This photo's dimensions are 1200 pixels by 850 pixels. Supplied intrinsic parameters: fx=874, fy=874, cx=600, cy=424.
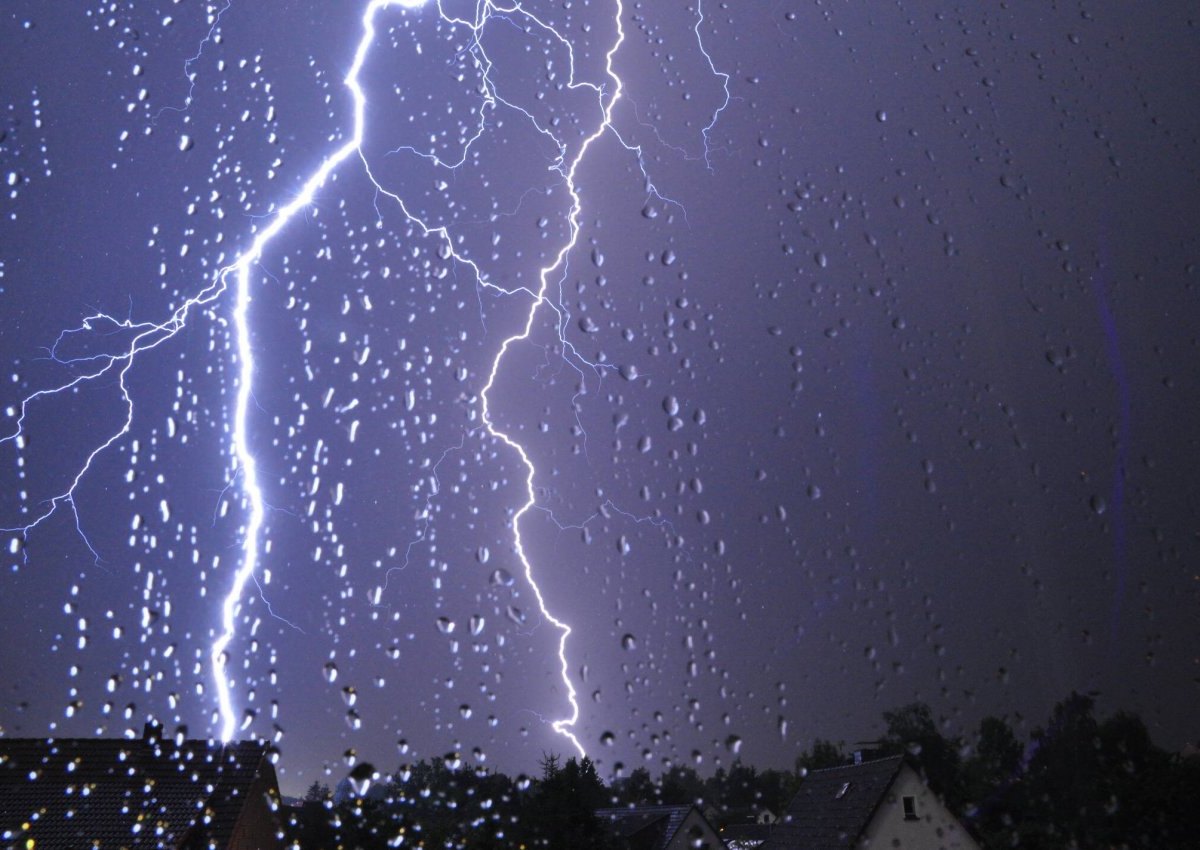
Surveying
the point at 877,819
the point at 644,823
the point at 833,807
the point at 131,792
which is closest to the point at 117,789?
the point at 131,792

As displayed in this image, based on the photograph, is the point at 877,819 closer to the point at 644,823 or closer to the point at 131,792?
the point at 644,823

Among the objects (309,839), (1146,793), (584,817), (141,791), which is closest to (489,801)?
(584,817)

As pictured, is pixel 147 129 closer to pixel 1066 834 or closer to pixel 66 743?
pixel 66 743

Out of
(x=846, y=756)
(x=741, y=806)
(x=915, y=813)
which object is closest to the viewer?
(x=741, y=806)

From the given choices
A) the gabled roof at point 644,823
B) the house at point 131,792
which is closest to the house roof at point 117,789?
the house at point 131,792

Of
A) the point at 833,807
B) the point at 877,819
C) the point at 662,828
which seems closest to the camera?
the point at 877,819

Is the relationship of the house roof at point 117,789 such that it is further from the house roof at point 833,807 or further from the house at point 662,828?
the house roof at point 833,807
